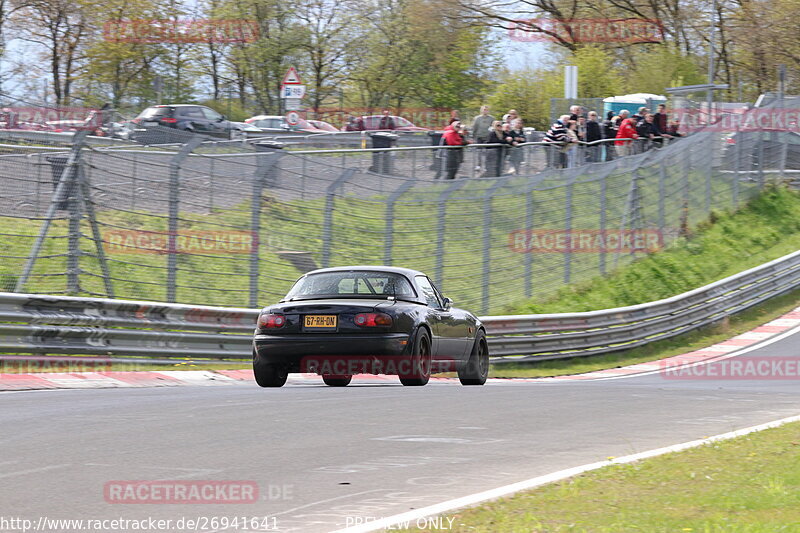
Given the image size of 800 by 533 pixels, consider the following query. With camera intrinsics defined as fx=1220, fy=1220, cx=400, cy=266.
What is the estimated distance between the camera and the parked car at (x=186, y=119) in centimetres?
4341

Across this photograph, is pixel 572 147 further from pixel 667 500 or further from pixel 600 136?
pixel 667 500

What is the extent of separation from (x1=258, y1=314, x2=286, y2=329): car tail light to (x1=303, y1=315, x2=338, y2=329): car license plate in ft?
0.78

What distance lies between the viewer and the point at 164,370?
14.6m

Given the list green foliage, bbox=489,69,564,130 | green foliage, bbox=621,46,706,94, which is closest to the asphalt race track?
green foliage, bbox=489,69,564,130

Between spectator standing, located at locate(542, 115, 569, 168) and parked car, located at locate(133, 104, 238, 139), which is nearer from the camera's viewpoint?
spectator standing, located at locate(542, 115, 569, 168)

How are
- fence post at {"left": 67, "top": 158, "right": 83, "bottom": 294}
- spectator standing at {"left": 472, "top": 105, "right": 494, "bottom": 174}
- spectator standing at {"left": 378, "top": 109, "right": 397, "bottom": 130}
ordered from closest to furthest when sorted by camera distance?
1. fence post at {"left": 67, "top": 158, "right": 83, "bottom": 294}
2. spectator standing at {"left": 472, "top": 105, "right": 494, "bottom": 174}
3. spectator standing at {"left": 378, "top": 109, "right": 397, "bottom": 130}

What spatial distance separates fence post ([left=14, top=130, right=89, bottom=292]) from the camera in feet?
45.9

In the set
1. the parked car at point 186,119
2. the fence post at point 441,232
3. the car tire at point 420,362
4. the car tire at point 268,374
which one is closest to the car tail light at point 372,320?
the car tire at point 420,362

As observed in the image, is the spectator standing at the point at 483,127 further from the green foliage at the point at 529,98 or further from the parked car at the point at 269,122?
the green foliage at the point at 529,98

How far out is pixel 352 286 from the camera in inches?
495

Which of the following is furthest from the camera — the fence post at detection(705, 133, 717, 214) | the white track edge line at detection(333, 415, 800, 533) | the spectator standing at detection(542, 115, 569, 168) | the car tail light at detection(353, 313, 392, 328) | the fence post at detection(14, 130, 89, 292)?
the fence post at detection(705, 133, 717, 214)

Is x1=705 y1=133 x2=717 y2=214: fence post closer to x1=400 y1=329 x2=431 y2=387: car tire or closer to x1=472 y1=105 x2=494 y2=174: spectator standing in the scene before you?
x1=472 y1=105 x2=494 y2=174: spectator standing

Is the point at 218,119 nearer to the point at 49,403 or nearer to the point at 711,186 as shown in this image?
the point at 711,186

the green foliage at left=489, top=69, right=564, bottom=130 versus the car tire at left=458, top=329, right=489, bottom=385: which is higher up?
the green foliage at left=489, top=69, right=564, bottom=130
